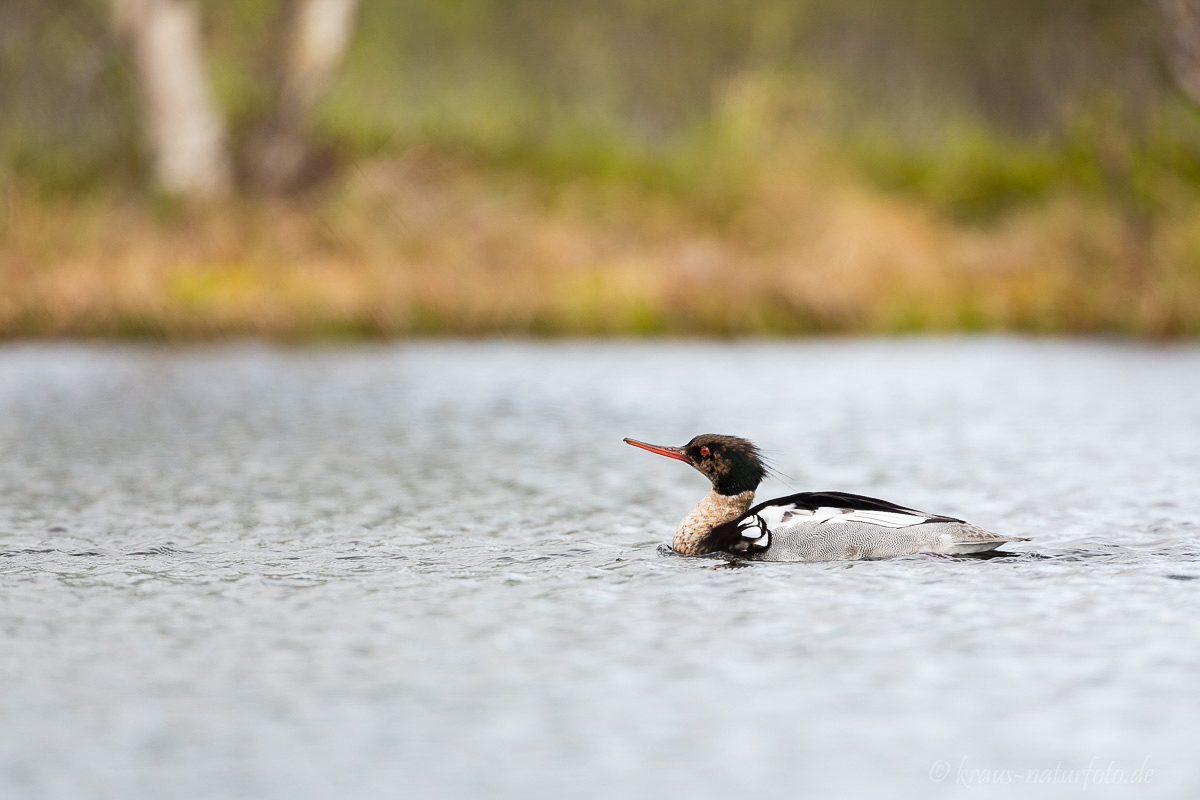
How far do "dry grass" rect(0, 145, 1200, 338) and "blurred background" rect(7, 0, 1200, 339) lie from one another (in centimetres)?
3

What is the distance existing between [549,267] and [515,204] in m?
1.37

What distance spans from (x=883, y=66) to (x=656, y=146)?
61.0ft

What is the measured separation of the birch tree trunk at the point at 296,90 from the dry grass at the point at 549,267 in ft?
3.56

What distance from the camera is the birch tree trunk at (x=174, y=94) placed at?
79.0 feet

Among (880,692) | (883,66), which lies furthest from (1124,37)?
(883,66)

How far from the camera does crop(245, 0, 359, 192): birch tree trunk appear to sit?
2331cm

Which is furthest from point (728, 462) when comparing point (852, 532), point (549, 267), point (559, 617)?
point (549, 267)

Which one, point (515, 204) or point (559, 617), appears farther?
point (515, 204)

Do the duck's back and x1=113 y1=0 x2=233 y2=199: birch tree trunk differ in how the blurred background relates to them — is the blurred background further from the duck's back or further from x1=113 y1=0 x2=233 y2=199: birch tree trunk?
the duck's back

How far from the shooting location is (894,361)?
64.9 feet

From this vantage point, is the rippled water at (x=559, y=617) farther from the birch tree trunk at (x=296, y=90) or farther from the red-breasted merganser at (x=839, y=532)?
the birch tree trunk at (x=296, y=90)

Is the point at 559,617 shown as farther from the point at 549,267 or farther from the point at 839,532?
the point at 549,267

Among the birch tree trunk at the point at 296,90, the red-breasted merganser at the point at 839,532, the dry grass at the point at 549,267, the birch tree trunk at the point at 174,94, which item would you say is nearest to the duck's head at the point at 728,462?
the red-breasted merganser at the point at 839,532

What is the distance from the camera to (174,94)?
24.6 m
